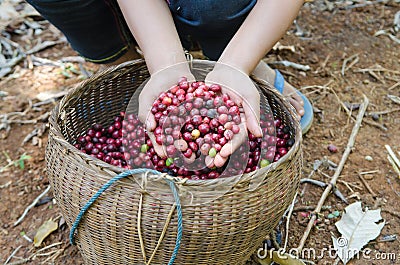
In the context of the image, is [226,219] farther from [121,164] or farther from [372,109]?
[372,109]

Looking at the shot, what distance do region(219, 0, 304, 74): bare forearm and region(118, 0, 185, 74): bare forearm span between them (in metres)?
0.15

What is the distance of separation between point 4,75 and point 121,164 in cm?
122

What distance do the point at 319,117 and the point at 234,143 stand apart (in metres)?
0.92

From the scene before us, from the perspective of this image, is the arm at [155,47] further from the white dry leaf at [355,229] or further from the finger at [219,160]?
the white dry leaf at [355,229]

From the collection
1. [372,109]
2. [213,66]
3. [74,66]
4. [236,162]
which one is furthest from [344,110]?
[74,66]

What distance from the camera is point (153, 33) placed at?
1.47m

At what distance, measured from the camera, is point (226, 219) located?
116 centimetres

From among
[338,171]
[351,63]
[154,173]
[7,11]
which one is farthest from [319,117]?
[7,11]

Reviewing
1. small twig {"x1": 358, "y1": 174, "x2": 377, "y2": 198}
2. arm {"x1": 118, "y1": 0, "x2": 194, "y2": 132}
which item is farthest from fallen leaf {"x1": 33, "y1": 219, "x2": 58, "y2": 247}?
small twig {"x1": 358, "y1": 174, "x2": 377, "y2": 198}

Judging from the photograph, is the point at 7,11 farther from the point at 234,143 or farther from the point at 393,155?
the point at 393,155

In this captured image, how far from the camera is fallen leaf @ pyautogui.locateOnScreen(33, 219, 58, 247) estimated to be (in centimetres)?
162

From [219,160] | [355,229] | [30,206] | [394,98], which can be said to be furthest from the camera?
[394,98]

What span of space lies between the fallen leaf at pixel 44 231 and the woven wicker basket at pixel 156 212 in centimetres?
29

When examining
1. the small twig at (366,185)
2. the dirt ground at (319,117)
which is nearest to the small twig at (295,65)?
the dirt ground at (319,117)
